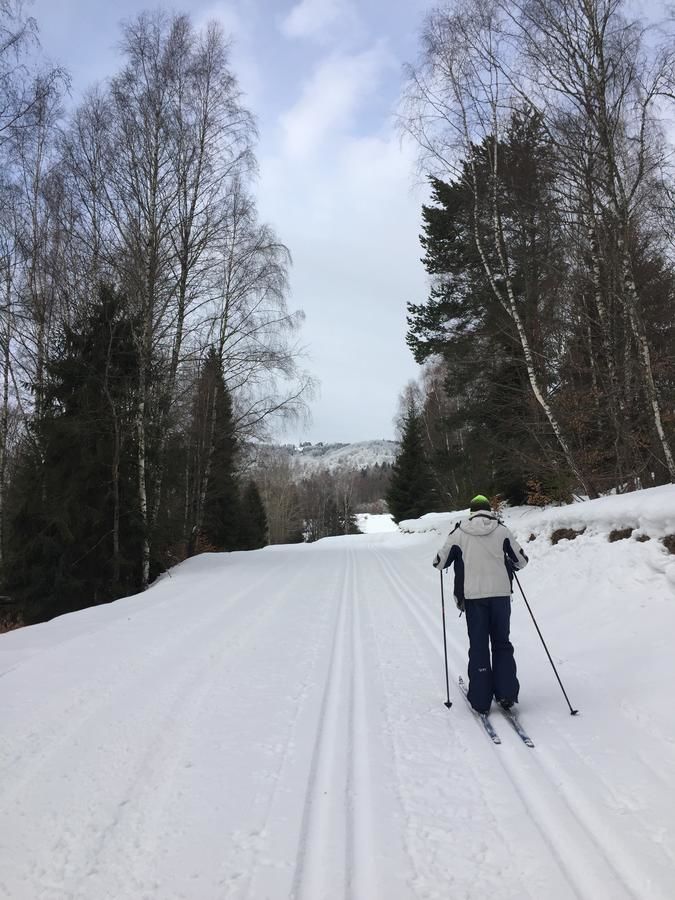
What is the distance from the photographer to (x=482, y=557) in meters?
4.02

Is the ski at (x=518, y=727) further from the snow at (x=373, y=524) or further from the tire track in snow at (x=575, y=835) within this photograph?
the snow at (x=373, y=524)

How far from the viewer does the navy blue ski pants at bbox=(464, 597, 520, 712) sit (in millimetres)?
3752

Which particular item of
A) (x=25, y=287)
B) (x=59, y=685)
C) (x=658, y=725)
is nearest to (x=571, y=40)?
(x=658, y=725)

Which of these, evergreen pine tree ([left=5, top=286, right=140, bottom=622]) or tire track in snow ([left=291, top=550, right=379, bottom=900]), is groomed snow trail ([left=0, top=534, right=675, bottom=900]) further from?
evergreen pine tree ([left=5, top=286, right=140, bottom=622])

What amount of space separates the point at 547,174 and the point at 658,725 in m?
9.20

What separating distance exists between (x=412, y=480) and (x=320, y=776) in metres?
33.8

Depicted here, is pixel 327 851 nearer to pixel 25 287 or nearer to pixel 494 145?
pixel 494 145

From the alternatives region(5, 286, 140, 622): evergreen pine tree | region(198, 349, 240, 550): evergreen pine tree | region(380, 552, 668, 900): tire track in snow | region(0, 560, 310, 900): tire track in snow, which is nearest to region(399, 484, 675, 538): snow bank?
region(380, 552, 668, 900): tire track in snow

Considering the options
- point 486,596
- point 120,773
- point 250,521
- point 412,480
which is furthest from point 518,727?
point 412,480

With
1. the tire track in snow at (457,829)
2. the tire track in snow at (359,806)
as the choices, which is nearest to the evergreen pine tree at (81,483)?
→ the tire track in snow at (359,806)

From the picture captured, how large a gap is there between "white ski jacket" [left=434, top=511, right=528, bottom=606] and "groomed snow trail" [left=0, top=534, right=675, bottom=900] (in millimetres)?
928

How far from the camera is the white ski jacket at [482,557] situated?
397 centimetres

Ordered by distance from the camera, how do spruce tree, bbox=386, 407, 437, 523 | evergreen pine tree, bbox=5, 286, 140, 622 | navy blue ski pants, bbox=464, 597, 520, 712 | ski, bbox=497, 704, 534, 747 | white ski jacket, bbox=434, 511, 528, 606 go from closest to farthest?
ski, bbox=497, 704, 534, 747, navy blue ski pants, bbox=464, 597, 520, 712, white ski jacket, bbox=434, 511, 528, 606, evergreen pine tree, bbox=5, 286, 140, 622, spruce tree, bbox=386, 407, 437, 523

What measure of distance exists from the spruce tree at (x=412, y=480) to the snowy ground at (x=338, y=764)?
94.1 feet
